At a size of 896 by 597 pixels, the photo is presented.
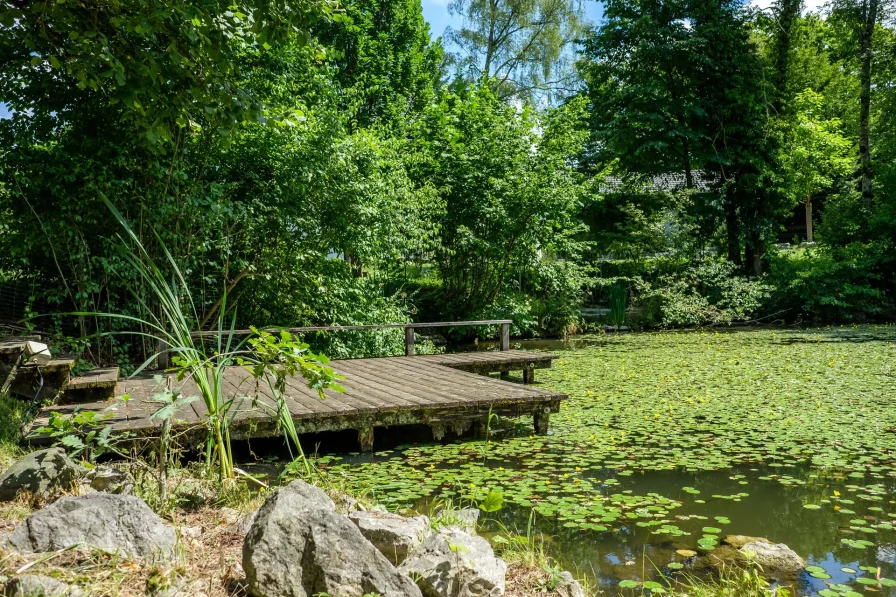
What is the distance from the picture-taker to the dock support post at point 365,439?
5.61m

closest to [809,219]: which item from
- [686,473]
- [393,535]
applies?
[686,473]

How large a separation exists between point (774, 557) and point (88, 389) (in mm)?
4998

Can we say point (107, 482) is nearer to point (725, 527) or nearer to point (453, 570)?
point (453, 570)

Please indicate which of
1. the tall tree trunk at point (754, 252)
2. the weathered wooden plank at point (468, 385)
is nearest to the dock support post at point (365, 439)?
the weathered wooden plank at point (468, 385)

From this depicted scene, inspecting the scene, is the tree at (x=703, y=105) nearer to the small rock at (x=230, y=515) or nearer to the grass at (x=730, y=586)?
the grass at (x=730, y=586)

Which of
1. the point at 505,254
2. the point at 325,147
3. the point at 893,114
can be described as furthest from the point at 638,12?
the point at 325,147

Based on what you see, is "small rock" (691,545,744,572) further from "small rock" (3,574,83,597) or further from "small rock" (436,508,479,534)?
"small rock" (3,574,83,597)

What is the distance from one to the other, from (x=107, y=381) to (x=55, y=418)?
2492mm

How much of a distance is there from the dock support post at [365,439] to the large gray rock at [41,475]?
2.63m

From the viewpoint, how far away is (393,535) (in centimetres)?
267

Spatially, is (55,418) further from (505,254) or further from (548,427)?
(505,254)

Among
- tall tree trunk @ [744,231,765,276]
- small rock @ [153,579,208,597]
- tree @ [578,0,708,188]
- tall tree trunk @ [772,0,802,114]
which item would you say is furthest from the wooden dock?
tall tree trunk @ [772,0,802,114]

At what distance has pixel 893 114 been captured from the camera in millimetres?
18281

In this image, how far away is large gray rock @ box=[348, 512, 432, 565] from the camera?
8.73ft
